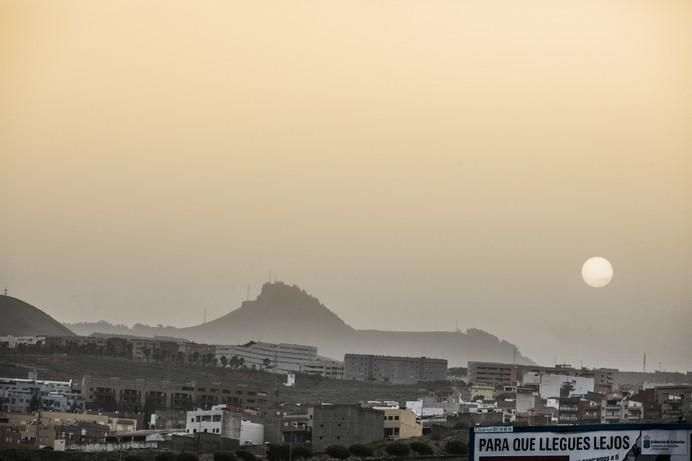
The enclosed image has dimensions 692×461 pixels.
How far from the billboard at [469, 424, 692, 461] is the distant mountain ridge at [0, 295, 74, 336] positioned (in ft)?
187

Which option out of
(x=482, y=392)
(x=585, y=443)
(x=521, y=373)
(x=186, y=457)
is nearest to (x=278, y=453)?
(x=186, y=457)

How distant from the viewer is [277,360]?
7200cm

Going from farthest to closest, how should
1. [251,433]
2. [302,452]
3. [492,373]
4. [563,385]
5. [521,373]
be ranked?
[492,373]
[521,373]
[563,385]
[251,433]
[302,452]

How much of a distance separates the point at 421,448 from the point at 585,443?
82.8 ft

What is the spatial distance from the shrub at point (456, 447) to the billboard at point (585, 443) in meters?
23.2

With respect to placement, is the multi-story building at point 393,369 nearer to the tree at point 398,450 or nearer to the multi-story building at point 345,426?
the multi-story building at point 345,426

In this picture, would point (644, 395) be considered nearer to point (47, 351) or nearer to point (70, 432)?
point (70, 432)

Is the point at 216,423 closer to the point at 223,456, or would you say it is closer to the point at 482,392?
the point at 223,456

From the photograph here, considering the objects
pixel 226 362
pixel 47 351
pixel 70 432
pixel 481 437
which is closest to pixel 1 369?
pixel 47 351

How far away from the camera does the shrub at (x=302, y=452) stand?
3106cm

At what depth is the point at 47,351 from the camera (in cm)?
6419

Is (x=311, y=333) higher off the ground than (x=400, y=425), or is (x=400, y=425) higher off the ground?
(x=311, y=333)

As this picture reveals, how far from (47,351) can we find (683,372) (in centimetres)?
3267

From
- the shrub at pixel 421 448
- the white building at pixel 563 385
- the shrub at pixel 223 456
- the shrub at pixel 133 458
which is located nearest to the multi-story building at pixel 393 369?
the white building at pixel 563 385
